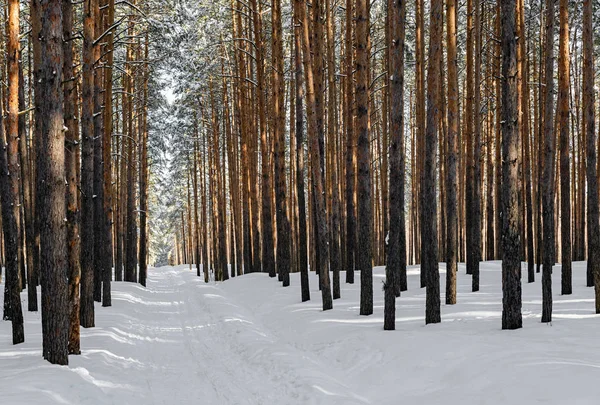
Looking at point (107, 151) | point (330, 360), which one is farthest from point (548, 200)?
point (107, 151)

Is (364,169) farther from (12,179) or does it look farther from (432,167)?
(12,179)

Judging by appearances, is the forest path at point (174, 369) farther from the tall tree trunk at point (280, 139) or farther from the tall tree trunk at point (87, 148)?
the tall tree trunk at point (280, 139)

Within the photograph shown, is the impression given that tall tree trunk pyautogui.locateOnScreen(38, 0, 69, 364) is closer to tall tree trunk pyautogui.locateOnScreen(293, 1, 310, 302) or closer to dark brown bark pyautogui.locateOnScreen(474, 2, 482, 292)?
tall tree trunk pyautogui.locateOnScreen(293, 1, 310, 302)

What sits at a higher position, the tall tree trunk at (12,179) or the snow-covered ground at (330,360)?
the tall tree trunk at (12,179)

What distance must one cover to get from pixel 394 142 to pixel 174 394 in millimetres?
6205

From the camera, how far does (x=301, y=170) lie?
59.5ft

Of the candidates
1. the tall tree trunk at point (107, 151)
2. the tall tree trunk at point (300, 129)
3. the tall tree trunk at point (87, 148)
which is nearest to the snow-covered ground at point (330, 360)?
the tall tree trunk at point (87, 148)

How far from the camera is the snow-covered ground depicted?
6.24m

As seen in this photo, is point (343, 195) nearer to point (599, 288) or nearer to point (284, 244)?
point (284, 244)

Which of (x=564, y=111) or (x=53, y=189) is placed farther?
(x=564, y=111)

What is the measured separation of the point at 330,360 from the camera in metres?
8.91

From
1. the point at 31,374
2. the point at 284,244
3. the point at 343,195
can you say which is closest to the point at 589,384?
the point at 31,374

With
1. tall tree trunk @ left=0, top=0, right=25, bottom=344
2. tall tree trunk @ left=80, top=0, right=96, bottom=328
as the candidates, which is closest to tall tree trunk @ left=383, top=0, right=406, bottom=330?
tall tree trunk @ left=80, top=0, right=96, bottom=328

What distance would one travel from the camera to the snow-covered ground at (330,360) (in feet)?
20.5
